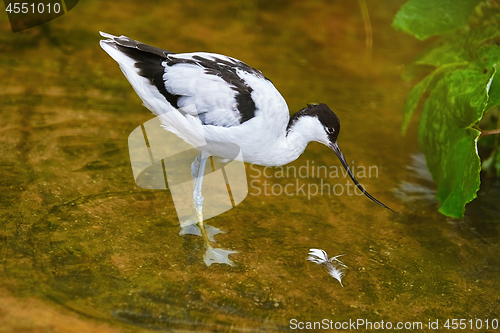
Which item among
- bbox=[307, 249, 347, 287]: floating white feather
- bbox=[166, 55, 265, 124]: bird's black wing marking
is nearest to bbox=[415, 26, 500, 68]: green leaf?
bbox=[166, 55, 265, 124]: bird's black wing marking

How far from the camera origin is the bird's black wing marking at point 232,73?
285 centimetres

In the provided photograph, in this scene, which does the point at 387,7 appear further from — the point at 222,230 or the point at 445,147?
the point at 222,230

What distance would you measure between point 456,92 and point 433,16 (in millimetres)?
689

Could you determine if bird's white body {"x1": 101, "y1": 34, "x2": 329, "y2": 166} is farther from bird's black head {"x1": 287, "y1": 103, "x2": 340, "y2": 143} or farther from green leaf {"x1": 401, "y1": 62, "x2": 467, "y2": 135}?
green leaf {"x1": 401, "y1": 62, "x2": 467, "y2": 135}

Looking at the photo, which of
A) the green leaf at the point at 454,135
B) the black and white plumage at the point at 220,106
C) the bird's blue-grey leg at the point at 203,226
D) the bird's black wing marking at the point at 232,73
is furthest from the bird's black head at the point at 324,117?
the green leaf at the point at 454,135

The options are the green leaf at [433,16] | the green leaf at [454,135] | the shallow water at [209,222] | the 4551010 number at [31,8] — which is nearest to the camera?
the shallow water at [209,222]

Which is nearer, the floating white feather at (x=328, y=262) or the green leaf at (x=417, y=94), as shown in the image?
the floating white feather at (x=328, y=262)

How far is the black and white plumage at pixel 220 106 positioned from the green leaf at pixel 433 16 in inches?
47.3

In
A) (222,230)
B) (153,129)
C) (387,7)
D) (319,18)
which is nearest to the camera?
(222,230)

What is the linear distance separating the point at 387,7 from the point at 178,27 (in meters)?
2.74

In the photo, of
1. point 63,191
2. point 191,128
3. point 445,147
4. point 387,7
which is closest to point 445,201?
point 445,147

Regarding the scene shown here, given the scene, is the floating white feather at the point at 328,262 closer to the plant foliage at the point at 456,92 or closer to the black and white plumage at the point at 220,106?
the black and white plumage at the point at 220,106

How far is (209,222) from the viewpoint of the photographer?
10.7 ft

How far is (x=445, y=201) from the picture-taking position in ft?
10.8
